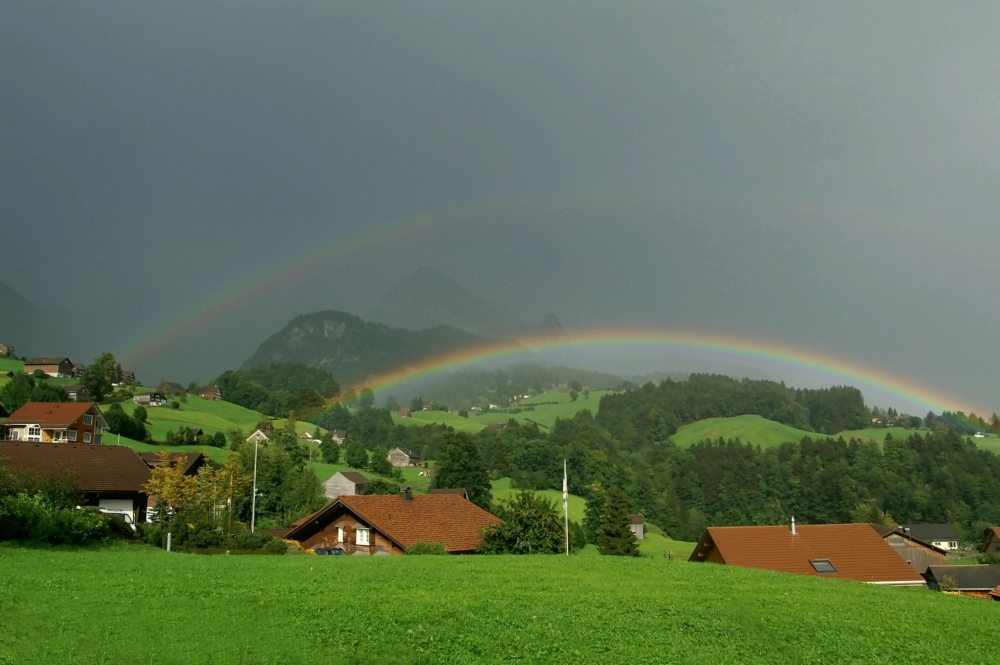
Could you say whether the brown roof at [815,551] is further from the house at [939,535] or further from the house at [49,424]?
the house at [939,535]

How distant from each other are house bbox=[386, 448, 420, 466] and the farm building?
86.0 metres

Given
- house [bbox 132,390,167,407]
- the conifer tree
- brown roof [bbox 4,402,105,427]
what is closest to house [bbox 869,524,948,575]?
the conifer tree

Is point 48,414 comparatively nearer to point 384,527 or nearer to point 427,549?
point 384,527

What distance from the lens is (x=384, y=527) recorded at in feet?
113

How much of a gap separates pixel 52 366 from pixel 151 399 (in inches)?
1201

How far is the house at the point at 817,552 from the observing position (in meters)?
35.6

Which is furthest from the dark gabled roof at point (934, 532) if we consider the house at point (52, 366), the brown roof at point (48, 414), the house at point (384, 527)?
the house at point (52, 366)

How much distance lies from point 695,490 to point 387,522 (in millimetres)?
120674

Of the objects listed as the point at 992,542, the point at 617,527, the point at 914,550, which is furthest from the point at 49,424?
the point at 992,542

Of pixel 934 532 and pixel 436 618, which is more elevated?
pixel 436 618

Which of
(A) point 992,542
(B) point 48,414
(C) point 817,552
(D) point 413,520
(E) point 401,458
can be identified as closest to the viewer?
(D) point 413,520

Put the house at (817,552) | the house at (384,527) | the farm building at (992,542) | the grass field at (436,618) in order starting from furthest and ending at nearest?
1. the farm building at (992,542)
2. the house at (817,552)
3. the house at (384,527)
4. the grass field at (436,618)

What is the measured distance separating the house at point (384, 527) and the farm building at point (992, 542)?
266 feet

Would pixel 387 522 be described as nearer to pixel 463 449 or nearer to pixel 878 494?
pixel 463 449
